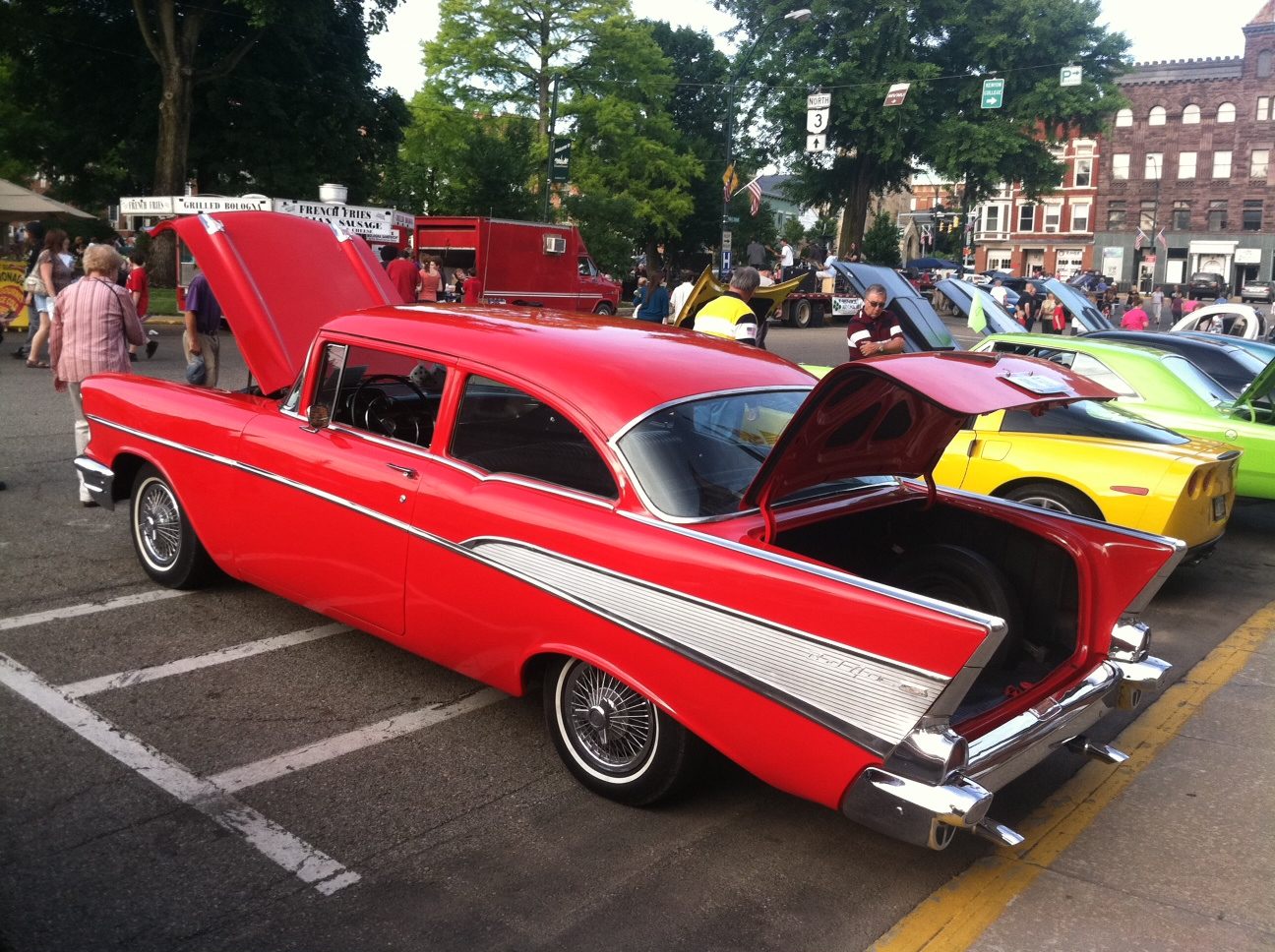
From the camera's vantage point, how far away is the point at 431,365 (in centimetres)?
497

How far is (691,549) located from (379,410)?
2.14 meters

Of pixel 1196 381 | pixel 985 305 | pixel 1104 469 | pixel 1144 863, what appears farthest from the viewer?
pixel 985 305

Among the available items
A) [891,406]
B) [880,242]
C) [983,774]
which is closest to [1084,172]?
[880,242]

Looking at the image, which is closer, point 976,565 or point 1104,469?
point 976,565

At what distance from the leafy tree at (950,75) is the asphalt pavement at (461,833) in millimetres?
39302

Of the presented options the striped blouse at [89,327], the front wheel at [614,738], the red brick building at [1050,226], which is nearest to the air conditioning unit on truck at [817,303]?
the striped blouse at [89,327]

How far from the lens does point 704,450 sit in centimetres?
416

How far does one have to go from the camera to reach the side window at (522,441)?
411 cm

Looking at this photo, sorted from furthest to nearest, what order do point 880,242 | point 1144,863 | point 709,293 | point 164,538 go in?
1. point 880,242
2. point 709,293
3. point 164,538
4. point 1144,863

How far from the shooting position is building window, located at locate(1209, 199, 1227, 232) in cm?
6812

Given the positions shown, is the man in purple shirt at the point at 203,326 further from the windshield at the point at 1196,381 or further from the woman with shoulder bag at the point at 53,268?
the windshield at the point at 1196,381

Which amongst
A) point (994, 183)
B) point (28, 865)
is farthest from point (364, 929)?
point (994, 183)

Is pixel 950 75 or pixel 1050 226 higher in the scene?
pixel 950 75

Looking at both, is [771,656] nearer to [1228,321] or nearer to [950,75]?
[1228,321]
